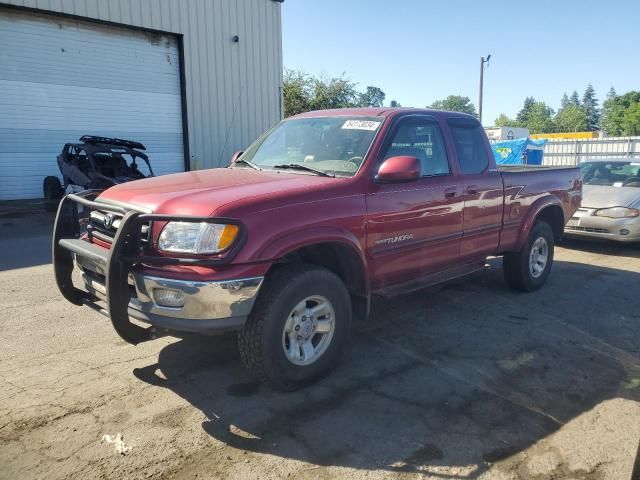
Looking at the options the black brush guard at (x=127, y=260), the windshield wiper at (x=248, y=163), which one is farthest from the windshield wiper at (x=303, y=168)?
the black brush guard at (x=127, y=260)

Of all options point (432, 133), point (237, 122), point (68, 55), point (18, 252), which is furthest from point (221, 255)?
point (237, 122)

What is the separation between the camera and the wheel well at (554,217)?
6.28m

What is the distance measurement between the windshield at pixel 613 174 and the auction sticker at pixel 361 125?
6682 mm

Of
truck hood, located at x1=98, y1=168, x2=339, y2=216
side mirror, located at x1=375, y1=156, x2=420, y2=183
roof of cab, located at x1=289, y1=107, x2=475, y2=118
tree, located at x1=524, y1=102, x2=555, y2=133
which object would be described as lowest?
truck hood, located at x1=98, y1=168, x2=339, y2=216

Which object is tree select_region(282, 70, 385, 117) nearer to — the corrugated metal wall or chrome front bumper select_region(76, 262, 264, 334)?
the corrugated metal wall

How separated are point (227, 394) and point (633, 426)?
2566 mm

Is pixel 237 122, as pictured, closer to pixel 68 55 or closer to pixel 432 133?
pixel 68 55

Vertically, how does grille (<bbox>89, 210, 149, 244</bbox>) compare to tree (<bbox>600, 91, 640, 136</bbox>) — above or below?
below

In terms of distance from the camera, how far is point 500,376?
3.83 meters

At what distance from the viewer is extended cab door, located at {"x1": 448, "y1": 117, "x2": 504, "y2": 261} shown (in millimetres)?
4914

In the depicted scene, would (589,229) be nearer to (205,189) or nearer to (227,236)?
(205,189)

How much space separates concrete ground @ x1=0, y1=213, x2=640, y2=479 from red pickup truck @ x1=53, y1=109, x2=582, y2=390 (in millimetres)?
388

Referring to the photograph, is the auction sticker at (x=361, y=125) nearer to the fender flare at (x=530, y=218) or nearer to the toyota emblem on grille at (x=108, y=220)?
the toyota emblem on grille at (x=108, y=220)

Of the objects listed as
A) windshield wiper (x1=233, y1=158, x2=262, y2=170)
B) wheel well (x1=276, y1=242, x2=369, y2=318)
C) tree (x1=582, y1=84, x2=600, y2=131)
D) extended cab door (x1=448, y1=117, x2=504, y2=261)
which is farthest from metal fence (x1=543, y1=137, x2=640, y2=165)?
tree (x1=582, y1=84, x2=600, y2=131)
